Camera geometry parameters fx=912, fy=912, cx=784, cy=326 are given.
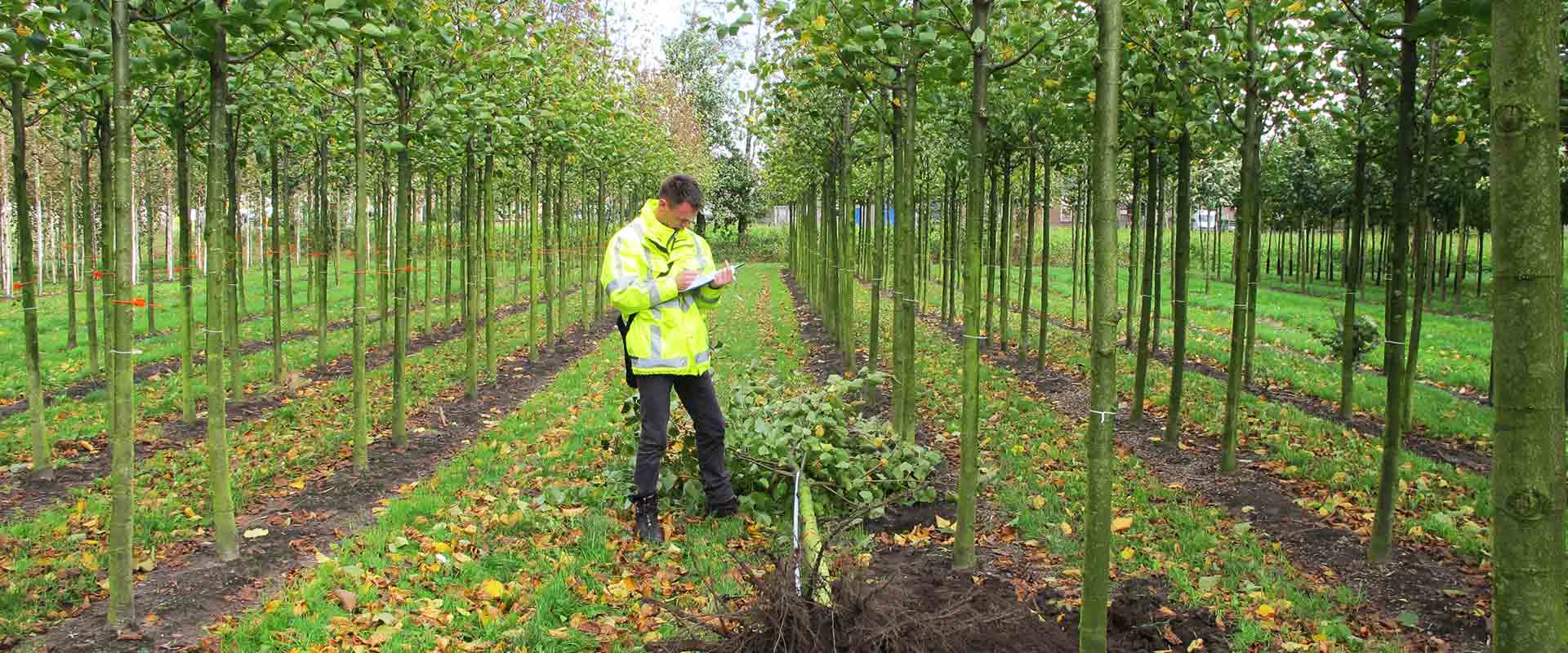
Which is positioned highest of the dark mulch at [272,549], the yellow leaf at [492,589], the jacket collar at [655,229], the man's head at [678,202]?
the man's head at [678,202]

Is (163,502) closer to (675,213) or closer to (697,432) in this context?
(697,432)

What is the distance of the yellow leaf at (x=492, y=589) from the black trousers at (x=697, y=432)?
1.05m

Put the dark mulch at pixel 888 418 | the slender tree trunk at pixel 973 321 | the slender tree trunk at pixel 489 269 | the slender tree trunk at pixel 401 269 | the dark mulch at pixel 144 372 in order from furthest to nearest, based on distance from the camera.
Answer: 1. the slender tree trunk at pixel 489 269
2. the dark mulch at pixel 144 372
3. the slender tree trunk at pixel 401 269
4. the dark mulch at pixel 888 418
5. the slender tree trunk at pixel 973 321

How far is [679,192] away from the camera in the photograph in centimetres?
534

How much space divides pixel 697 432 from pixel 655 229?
1275 millimetres

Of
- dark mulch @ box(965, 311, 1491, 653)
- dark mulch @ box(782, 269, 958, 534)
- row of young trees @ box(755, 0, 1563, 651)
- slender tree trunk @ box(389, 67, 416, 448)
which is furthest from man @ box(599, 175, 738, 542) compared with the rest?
dark mulch @ box(965, 311, 1491, 653)

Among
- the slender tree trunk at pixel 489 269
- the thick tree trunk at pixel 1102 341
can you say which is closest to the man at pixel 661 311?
the thick tree trunk at pixel 1102 341

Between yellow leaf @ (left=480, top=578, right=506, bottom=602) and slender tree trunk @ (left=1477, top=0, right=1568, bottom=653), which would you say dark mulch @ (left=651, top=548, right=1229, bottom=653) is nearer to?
yellow leaf @ (left=480, top=578, right=506, bottom=602)

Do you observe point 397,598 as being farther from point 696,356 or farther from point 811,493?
point 811,493

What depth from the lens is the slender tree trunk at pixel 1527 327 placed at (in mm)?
1800

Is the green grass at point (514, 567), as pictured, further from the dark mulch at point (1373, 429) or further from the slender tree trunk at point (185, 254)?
the dark mulch at point (1373, 429)

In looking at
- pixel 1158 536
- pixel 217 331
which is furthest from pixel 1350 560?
pixel 217 331

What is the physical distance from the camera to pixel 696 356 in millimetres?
5359

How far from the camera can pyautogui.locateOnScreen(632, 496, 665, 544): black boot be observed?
17.2 ft
